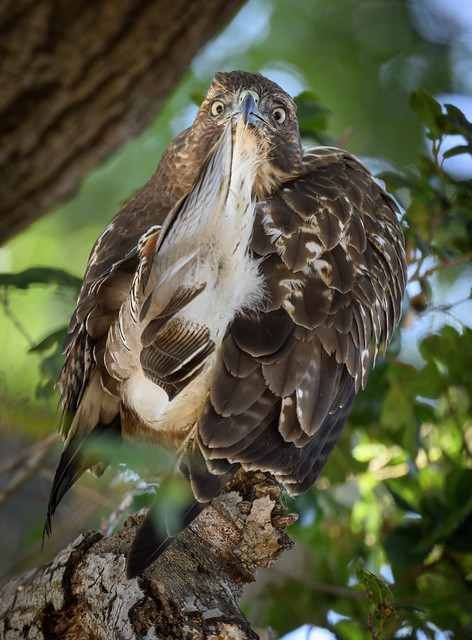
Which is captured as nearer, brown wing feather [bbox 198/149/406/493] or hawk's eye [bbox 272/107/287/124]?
brown wing feather [bbox 198/149/406/493]

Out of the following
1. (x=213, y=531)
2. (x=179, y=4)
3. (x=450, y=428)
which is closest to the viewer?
(x=213, y=531)

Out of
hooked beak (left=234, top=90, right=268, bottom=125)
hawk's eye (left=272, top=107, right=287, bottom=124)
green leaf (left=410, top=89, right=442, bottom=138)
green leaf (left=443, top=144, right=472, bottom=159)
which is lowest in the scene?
green leaf (left=443, top=144, right=472, bottom=159)

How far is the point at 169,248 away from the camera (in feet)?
5.07

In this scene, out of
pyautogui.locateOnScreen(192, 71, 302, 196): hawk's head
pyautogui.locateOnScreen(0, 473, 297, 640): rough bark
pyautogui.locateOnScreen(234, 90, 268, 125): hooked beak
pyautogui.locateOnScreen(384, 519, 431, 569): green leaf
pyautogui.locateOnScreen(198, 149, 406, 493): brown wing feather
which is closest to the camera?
pyautogui.locateOnScreen(0, 473, 297, 640): rough bark

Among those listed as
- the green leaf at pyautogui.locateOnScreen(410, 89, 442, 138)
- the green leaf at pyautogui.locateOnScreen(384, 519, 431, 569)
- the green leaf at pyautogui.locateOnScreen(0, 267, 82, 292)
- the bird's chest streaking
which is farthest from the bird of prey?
the green leaf at pyautogui.locateOnScreen(384, 519, 431, 569)

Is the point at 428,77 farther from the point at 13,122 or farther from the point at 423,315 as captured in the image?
the point at 13,122

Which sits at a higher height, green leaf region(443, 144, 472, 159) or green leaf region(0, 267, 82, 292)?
green leaf region(443, 144, 472, 159)

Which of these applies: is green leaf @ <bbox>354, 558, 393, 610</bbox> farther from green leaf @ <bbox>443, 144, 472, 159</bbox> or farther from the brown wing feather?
green leaf @ <bbox>443, 144, 472, 159</bbox>

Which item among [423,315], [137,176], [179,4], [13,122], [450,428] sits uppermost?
[179,4]

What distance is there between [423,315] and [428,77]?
340cm

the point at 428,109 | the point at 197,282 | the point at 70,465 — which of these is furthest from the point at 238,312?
the point at 428,109

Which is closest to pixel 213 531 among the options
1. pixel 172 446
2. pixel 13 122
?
pixel 172 446

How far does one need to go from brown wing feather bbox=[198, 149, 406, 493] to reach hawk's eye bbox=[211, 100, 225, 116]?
1.10 ft

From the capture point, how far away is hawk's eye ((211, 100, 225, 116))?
2.19 meters
